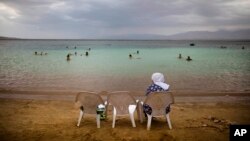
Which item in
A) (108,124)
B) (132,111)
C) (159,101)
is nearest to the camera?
(159,101)

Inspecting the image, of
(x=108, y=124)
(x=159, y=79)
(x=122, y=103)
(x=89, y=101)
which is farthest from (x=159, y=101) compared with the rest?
(x=89, y=101)

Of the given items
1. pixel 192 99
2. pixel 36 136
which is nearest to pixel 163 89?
pixel 36 136

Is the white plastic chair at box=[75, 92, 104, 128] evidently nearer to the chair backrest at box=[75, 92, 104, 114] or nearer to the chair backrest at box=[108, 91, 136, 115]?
the chair backrest at box=[75, 92, 104, 114]

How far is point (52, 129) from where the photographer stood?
20.4ft

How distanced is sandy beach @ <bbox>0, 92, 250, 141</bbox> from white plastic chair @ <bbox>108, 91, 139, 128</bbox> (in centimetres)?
35

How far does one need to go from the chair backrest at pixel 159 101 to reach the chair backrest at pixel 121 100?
1.38 feet

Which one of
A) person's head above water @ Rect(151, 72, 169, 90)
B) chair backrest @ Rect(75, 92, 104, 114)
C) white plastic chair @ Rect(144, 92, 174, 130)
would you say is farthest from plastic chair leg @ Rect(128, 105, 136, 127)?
person's head above water @ Rect(151, 72, 169, 90)

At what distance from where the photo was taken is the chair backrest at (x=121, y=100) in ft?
20.6

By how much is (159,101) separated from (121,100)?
864 mm

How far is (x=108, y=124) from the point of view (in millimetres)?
6703

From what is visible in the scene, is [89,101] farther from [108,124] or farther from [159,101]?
[159,101]

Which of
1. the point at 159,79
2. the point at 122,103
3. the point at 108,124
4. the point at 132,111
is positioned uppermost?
the point at 159,79

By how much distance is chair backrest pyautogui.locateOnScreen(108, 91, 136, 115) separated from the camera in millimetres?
6266

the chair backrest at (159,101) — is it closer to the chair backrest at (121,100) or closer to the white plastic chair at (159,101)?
the white plastic chair at (159,101)
